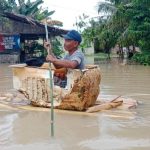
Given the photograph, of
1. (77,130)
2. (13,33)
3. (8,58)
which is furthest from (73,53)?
(8,58)

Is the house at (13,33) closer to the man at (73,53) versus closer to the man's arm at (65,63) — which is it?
the man at (73,53)

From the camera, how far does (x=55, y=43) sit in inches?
1200

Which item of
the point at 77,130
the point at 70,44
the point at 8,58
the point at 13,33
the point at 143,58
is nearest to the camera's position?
the point at 77,130

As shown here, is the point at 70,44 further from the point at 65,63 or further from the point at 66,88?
the point at 66,88

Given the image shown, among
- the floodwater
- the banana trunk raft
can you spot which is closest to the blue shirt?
the banana trunk raft

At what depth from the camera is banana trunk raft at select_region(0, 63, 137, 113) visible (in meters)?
6.56

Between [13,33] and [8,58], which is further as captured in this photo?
[8,58]

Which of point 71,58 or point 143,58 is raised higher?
point 71,58

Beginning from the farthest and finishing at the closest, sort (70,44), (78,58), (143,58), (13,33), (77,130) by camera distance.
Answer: (13,33) → (143,58) → (70,44) → (78,58) → (77,130)

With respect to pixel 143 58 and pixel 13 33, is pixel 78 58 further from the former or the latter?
pixel 13 33

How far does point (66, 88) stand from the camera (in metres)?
6.68

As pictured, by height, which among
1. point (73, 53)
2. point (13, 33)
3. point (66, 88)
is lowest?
point (66, 88)

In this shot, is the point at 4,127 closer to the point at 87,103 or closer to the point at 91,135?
the point at 91,135

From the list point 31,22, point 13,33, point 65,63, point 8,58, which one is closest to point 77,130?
point 65,63
